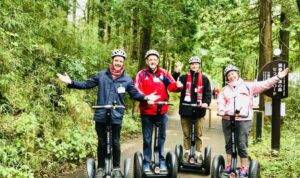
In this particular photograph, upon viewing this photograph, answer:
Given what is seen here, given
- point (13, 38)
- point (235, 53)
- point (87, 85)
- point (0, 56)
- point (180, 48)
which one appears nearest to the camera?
point (87, 85)

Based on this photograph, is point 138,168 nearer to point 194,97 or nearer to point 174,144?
point 194,97

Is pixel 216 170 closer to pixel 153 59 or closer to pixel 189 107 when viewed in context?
pixel 189 107

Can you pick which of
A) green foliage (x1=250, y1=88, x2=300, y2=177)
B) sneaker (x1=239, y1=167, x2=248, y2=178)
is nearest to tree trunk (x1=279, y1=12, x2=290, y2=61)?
green foliage (x1=250, y1=88, x2=300, y2=177)

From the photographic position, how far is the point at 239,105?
23.5 ft

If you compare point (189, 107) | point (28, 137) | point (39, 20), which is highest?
point (39, 20)

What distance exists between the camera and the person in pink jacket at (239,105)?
709 centimetres

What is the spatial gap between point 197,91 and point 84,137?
3175 millimetres

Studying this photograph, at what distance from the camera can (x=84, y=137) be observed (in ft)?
32.4

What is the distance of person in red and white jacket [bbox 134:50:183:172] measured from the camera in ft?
24.8

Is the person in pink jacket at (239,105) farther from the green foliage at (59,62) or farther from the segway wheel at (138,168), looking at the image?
the segway wheel at (138,168)

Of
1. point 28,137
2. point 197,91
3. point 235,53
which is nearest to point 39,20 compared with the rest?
point 28,137

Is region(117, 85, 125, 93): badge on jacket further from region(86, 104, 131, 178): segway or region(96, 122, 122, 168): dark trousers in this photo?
region(96, 122, 122, 168): dark trousers

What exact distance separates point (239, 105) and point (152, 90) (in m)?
1.67

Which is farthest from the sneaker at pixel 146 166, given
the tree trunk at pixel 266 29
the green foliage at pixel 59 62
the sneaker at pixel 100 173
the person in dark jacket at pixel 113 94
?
the tree trunk at pixel 266 29
